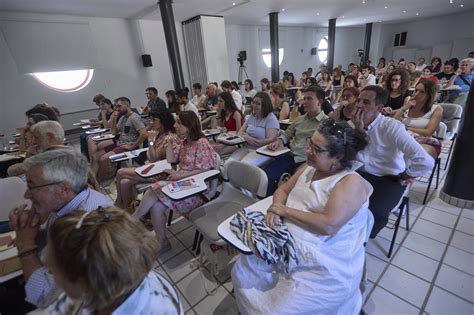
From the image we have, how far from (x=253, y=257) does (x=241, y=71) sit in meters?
9.99

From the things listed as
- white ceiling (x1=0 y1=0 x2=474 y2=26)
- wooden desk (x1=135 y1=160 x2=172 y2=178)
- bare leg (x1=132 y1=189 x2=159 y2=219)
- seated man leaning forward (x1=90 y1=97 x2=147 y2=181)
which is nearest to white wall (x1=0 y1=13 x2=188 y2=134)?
white ceiling (x1=0 y1=0 x2=474 y2=26)

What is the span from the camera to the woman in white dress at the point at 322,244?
3.63ft

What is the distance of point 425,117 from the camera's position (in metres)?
2.54

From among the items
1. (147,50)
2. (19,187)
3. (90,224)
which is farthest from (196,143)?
(147,50)

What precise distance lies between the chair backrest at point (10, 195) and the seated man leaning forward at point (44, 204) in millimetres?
428

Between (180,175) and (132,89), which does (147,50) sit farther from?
(180,175)

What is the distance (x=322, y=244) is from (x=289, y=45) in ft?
41.8

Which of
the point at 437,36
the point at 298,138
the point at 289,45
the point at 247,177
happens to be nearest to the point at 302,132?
the point at 298,138

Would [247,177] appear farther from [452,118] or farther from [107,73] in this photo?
[107,73]

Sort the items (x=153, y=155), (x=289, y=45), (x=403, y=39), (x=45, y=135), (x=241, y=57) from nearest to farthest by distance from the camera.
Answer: (x=45, y=135) → (x=153, y=155) → (x=241, y=57) → (x=289, y=45) → (x=403, y=39)

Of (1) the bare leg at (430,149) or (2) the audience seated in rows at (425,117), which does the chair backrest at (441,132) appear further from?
(1) the bare leg at (430,149)

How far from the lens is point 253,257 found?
1.27 metres

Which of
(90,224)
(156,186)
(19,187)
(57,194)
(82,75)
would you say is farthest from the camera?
(82,75)

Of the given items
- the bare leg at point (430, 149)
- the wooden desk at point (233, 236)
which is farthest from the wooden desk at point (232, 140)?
the bare leg at point (430, 149)
